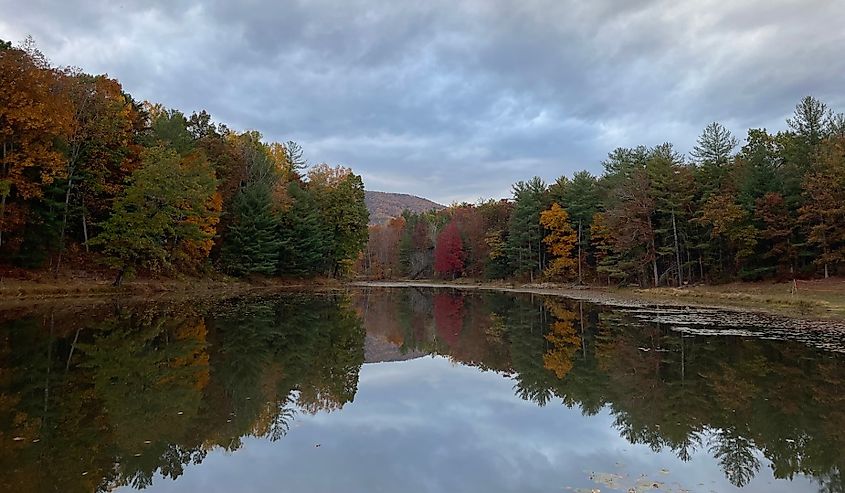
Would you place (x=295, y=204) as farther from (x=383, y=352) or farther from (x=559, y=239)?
(x=383, y=352)

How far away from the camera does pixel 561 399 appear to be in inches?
385

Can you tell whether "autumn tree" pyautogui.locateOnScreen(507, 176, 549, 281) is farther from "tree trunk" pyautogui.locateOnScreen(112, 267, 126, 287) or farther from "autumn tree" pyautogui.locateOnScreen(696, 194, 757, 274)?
"tree trunk" pyautogui.locateOnScreen(112, 267, 126, 287)

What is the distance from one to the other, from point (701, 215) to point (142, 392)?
45.1 metres

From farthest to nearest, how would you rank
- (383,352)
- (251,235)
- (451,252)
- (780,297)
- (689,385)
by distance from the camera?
1. (451,252)
2. (251,235)
3. (780,297)
4. (383,352)
5. (689,385)

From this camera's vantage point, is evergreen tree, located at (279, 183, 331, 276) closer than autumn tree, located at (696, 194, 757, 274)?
No

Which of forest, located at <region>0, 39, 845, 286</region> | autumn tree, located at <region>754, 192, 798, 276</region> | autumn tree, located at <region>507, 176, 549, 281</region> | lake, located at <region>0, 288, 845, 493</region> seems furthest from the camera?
autumn tree, located at <region>507, 176, 549, 281</region>

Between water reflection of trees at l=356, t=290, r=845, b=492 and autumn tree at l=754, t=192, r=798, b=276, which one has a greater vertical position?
autumn tree at l=754, t=192, r=798, b=276

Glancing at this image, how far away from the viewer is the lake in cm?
591

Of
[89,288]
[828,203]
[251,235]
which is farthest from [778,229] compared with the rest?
[89,288]

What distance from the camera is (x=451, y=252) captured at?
8231 centimetres

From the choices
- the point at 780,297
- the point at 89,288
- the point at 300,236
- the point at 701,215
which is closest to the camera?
the point at 780,297

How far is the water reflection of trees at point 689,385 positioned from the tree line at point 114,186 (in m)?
19.9

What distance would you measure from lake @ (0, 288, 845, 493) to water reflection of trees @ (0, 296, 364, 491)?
43 mm

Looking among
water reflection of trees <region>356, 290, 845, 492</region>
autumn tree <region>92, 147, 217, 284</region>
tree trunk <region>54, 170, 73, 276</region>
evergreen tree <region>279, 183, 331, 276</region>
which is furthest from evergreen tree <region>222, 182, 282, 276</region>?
water reflection of trees <region>356, 290, 845, 492</region>
